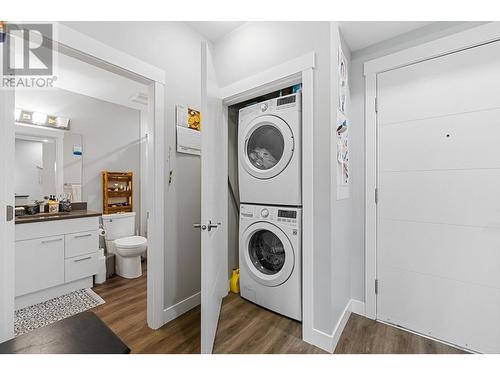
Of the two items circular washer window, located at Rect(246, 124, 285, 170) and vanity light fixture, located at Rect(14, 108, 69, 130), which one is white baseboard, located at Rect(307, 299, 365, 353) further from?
vanity light fixture, located at Rect(14, 108, 69, 130)

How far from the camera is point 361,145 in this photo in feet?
6.47

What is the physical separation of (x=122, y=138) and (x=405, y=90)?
11.9 ft

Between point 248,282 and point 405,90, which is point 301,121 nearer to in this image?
point 405,90

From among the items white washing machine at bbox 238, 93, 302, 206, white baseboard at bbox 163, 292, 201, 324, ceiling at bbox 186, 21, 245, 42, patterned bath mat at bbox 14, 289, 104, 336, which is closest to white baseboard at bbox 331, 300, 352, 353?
white washing machine at bbox 238, 93, 302, 206

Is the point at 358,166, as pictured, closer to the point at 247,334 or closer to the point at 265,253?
the point at 265,253

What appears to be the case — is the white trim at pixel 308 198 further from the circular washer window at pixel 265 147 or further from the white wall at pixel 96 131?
the white wall at pixel 96 131

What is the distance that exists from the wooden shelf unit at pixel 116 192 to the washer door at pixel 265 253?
2315mm

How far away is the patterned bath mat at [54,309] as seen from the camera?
1831 mm

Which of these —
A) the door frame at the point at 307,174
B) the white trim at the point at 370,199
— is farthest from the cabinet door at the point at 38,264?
the white trim at the point at 370,199

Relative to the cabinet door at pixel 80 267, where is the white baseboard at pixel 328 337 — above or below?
below

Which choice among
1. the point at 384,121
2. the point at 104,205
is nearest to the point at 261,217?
the point at 384,121

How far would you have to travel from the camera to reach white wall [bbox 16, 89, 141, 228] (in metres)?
2.83

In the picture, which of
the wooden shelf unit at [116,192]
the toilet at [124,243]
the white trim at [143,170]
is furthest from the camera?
the white trim at [143,170]

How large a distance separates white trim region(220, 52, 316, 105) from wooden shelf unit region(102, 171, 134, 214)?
227cm
